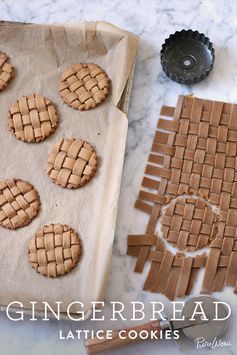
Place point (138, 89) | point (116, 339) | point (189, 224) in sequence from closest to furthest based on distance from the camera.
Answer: point (116, 339), point (189, 224), point (138, 89)

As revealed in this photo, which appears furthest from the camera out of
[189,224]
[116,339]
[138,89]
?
[138,89]

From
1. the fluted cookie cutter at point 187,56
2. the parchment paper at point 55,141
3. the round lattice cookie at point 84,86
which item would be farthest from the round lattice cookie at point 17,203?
the fluted cookie cutter at point 187,56

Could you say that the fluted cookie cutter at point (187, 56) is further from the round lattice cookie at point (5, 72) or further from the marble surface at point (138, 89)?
the round lattice cookie at point (5, 72)

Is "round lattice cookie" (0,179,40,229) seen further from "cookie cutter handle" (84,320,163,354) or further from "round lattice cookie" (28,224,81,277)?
"cookie cutter handle" (84,320,163,354)

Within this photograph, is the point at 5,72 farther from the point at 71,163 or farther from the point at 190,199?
the point at 190,199

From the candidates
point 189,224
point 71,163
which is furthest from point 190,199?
point 71,163

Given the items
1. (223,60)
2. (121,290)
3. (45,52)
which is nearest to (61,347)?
(121,290)
